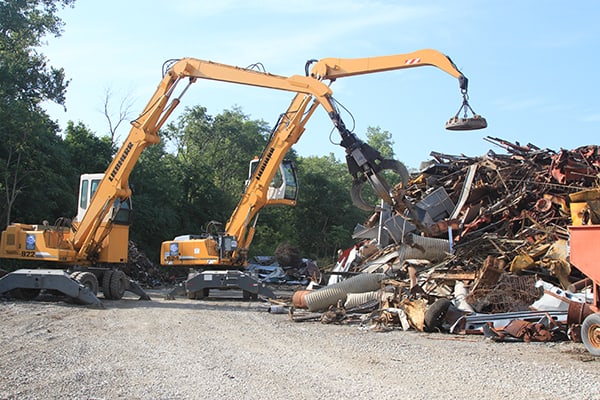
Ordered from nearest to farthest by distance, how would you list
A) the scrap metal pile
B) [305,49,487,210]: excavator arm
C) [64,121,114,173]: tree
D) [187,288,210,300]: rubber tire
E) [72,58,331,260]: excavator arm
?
the scrap metal pile < [305,49,487,210]: excavator arm < [72,58,331,260]: excavator arm < [187,288,210,300]: rubber tire < [64,121,114,173]: tree

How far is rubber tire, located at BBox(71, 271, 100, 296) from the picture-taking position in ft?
56.7

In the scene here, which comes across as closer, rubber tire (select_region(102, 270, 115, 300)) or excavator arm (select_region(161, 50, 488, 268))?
excavator arm (select_region(161, 50, 488, 268))

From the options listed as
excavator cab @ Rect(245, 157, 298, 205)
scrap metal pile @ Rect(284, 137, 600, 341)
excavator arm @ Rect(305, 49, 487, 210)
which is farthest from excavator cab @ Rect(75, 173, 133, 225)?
excavator arm @ Rect(305, 49, 487, 210)

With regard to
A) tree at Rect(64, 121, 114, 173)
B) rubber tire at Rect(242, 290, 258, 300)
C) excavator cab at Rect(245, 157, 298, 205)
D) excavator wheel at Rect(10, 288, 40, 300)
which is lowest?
rubber tire at Rect(242, 290, 258, 300)

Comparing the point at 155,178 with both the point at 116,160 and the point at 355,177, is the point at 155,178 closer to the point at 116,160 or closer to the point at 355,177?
the point at 116,160

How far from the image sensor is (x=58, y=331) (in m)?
11.4

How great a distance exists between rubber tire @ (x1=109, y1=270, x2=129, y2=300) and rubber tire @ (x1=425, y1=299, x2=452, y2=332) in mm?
10739

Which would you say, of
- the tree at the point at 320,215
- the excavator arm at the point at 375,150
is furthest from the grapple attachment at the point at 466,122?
the tree at the point at 320,215

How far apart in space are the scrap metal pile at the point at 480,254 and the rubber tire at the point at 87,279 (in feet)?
19.3

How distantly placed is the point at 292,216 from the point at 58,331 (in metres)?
38.6

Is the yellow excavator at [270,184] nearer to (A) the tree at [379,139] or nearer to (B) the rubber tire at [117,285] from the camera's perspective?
(B) the rubber tire at [117,285]

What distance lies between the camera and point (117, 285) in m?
19.2

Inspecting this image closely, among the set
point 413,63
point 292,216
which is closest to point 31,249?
point 413,63

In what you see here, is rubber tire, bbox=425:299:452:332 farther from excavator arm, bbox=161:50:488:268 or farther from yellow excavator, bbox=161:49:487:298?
excavator arm, bbox=161:50:488:268
